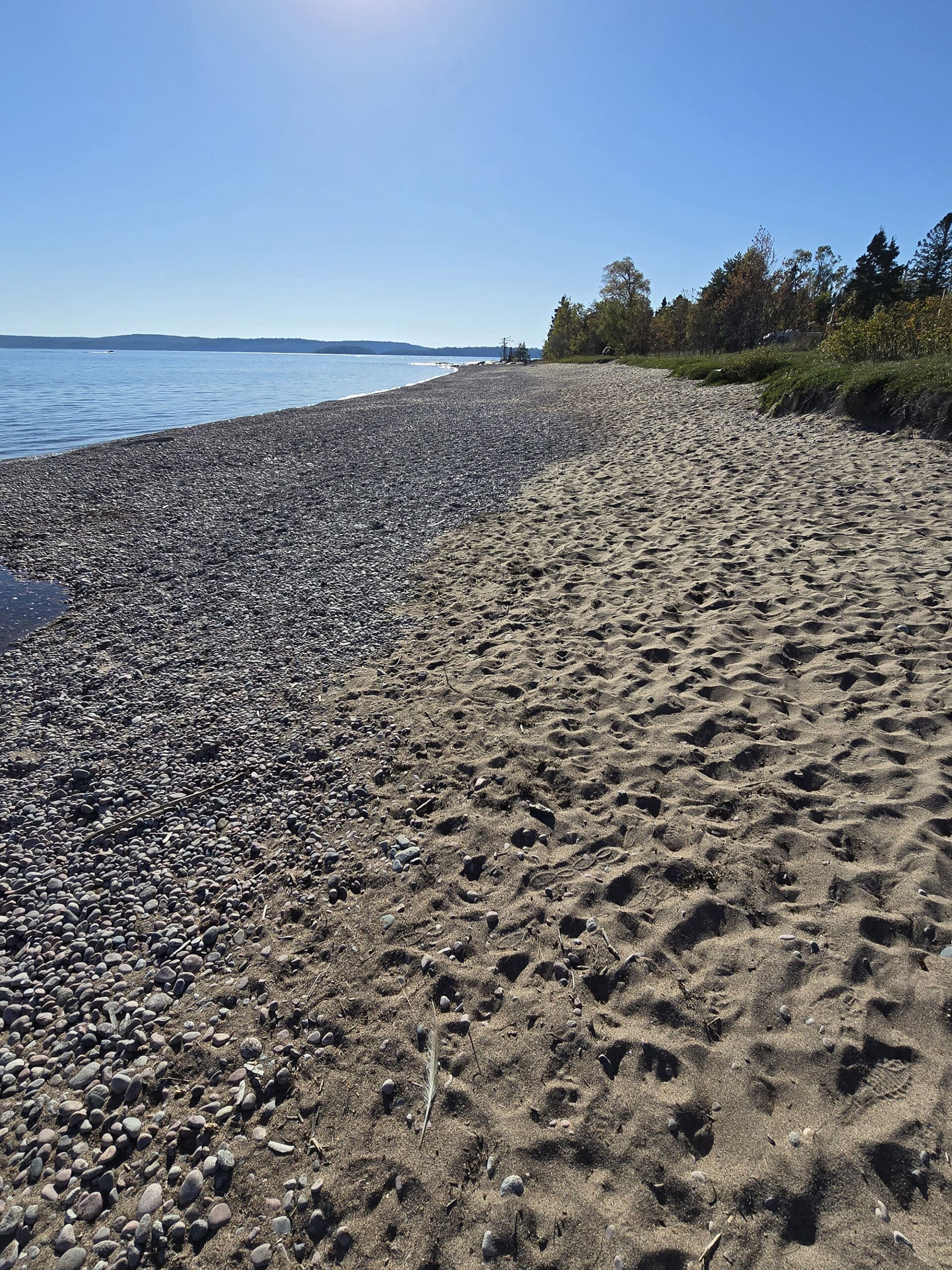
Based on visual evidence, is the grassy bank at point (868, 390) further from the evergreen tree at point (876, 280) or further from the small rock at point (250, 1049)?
the evergreen tree at point (876, 280)

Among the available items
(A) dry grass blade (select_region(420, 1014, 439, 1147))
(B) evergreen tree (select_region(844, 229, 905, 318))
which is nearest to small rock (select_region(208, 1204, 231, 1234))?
(A) dry grass blade (select_region(420, 1014, 439, 1147))

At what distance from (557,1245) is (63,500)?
21.5 meters

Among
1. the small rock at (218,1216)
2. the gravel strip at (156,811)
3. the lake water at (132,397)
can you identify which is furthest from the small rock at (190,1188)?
the lake water at (132,397)

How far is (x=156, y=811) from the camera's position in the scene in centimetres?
554

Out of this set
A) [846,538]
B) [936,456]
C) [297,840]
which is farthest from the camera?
[936,456]

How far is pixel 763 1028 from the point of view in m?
3.25

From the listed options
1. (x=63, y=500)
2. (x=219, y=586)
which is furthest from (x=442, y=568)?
(x=63, y=500)

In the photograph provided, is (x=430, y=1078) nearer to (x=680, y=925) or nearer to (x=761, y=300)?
(x=680, y=925)

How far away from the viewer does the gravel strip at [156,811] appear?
3.09 metres

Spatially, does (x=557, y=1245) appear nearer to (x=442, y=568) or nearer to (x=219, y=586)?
(x=442, y=568)

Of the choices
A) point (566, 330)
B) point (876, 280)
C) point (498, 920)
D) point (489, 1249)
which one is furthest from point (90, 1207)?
point (566, 330)

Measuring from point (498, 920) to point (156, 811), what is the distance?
139 inches

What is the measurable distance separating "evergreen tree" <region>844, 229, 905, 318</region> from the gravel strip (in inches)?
2868

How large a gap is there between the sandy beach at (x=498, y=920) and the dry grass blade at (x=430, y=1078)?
1.0 inches
